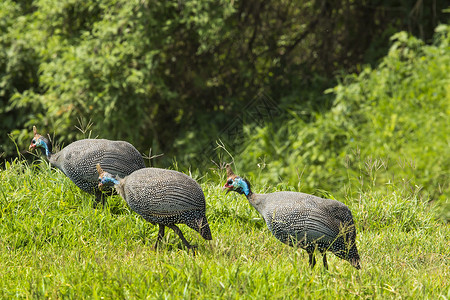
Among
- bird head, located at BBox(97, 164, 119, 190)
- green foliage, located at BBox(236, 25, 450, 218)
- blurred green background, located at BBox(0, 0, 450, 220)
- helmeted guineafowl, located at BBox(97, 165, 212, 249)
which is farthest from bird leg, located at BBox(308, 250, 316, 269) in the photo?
green foliage, located at BBox(236, 25, 450, 218)

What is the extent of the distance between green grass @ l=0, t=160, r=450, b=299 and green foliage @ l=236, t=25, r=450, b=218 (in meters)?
2.16

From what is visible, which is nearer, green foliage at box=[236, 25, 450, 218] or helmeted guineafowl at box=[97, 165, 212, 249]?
helmeted guineafowl at box=[97, 165, 212, 249]

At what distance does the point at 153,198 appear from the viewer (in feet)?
13.9

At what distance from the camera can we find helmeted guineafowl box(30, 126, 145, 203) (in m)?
4.79

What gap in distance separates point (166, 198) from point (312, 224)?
102cm

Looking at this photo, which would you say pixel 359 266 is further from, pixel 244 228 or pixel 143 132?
pixel 143 132

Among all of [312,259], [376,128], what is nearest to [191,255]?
[312,259]

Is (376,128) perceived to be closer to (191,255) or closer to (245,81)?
(245,81)

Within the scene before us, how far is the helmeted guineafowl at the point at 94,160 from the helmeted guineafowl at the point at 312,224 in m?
1.28

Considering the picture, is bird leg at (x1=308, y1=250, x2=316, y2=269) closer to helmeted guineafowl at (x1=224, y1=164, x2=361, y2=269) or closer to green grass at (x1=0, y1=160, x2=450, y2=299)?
helmeted guineafowl at (x1=224, y1=164, x2=361, y2=269)

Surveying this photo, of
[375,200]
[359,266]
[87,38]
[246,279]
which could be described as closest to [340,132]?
[375,200]

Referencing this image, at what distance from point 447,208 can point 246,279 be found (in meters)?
4.64

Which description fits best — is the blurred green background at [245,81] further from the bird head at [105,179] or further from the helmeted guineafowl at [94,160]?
the bird head at [105,179]

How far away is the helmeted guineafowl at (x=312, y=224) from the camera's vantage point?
4.00m
